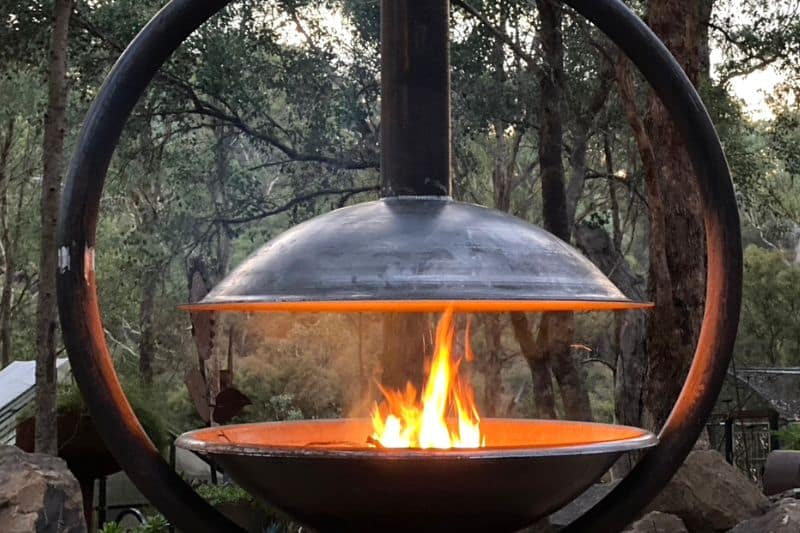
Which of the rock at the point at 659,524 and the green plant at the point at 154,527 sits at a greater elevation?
the rock at the point at 659,524

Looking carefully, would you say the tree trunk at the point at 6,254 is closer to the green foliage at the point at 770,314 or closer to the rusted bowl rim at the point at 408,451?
the green foliage at the point at 770,314

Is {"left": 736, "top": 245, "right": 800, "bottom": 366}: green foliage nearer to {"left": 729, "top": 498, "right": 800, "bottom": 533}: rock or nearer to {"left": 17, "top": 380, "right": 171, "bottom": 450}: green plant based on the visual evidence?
{"left": 17, "top": 380, "right": 171, "bottom": 450}: green plant

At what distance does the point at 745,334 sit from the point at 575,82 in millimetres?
9534

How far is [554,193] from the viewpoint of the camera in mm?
11789

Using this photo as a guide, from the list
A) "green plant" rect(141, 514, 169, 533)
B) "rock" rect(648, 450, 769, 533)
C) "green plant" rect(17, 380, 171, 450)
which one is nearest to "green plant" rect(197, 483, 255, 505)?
"green plant" rect(17, 380, 171, 450)

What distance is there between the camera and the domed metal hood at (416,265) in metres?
2.59

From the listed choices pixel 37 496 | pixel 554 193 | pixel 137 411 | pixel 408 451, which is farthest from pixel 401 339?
pixel 408 451

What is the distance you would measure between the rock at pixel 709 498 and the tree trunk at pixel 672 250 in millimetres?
1529

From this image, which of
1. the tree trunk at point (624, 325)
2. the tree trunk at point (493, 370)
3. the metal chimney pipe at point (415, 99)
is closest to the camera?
the metal chimney pipe at point (415, 99)

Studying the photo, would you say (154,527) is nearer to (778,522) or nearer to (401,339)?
(401,339)

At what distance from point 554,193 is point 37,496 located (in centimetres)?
722

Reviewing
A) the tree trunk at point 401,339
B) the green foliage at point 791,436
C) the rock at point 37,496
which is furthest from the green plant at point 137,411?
the green foliage at point 791,436

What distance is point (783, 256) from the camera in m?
21.7

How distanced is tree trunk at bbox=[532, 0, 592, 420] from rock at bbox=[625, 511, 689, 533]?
18.3 feet
